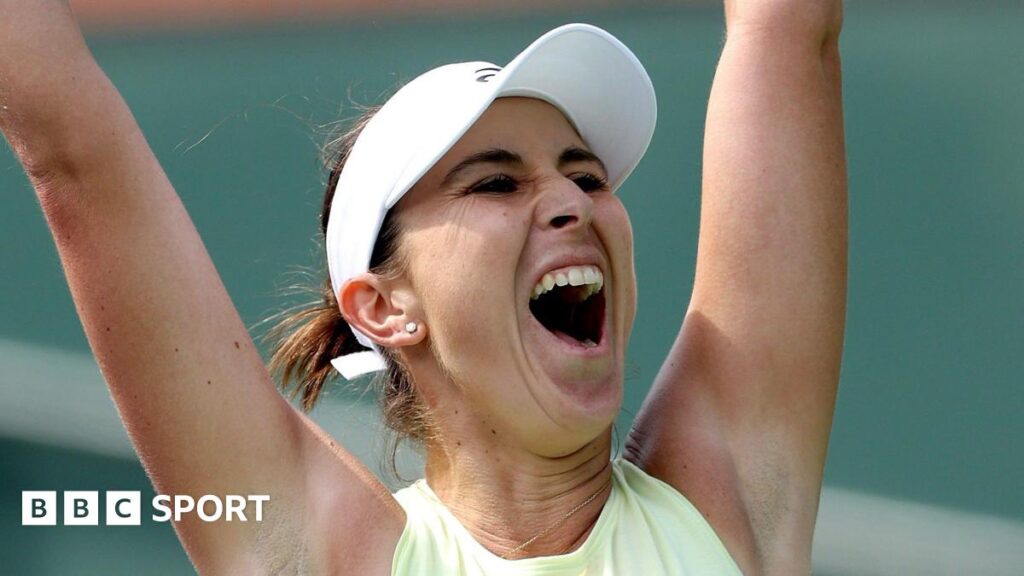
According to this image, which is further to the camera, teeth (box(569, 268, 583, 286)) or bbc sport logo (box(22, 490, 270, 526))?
bbc sport logo (box(22, 490, 270, 526))

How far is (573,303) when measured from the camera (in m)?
1.80

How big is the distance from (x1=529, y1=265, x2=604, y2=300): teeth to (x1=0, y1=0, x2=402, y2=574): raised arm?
288mm

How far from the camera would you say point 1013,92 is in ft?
9.83

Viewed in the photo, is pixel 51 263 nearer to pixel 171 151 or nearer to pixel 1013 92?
pixel 171 151

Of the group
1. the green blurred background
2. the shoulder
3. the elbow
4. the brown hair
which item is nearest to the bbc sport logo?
the green blurred background

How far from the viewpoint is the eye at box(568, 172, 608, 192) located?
5.61ft

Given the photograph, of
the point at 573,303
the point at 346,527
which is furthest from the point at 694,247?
the point at 346,527

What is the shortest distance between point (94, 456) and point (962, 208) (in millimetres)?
1656

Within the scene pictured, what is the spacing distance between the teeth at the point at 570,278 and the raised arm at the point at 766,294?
0.57 ft

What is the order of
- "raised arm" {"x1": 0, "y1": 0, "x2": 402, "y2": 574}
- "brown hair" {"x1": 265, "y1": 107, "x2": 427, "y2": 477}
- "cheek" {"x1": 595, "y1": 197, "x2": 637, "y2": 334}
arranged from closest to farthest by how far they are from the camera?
"raised arm" {"x1": 0, "y1": 0, "x2": 402, "y2": 574}
"cheek" {"x1": 595, "y1": 197, "x2": 637, "y2": 334}
"brown hair" {"x1": 265, "y1": 107, "x2": 427, "y2": 477}

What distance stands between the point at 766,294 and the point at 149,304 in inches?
25.4

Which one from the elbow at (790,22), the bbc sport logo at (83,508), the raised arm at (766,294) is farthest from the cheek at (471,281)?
the bbc sport logo at (83,508)

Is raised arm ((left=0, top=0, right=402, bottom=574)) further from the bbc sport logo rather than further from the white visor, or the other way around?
the bbc sport logo

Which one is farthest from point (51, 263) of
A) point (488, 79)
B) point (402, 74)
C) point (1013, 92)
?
point (1013, 92)
